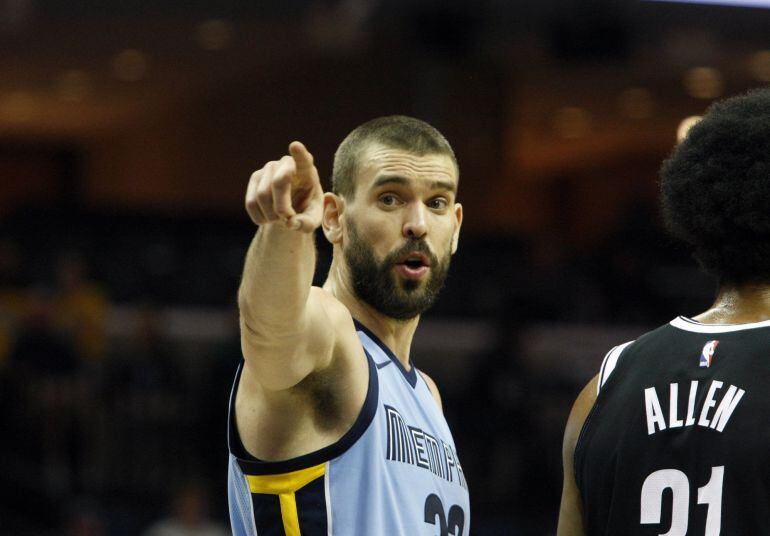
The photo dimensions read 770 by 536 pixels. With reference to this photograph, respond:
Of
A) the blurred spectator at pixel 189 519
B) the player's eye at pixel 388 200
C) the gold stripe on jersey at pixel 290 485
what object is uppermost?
the player's eye at pixel 388 200

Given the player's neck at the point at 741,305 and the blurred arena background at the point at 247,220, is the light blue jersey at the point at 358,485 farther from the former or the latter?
the blurred arena background at the point at 247,220

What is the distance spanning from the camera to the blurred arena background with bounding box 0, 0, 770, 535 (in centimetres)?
1017

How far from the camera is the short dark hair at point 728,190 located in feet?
8.32

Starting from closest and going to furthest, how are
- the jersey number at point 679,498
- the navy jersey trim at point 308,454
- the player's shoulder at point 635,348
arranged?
the jersey number at point 679,498
the player's shoulder at point 635,348
the navy jersey trim at point 308,454

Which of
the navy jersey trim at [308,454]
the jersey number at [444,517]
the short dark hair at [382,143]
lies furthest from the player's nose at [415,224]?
the jersey number at [444,517]

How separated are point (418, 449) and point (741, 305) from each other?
3.21ft

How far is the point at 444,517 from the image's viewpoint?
3.19 meters

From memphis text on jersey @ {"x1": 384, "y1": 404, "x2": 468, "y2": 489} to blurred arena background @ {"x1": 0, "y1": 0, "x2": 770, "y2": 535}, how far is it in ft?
20.5

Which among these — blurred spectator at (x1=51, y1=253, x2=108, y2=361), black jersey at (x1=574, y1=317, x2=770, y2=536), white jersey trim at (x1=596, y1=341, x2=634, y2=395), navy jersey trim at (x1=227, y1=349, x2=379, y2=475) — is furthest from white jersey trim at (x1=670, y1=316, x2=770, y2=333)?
blurred spectator at (x1=51, y1=253, x2=108, y2=361)

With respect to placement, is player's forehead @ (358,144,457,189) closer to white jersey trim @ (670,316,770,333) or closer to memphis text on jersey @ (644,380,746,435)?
white jersey trim @ (670,316,770,333)

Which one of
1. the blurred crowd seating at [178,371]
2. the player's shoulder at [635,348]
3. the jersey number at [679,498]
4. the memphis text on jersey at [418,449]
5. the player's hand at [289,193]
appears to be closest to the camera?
the player's hand at [289,193]

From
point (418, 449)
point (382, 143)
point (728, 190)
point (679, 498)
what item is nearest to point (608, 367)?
point (679, 498)

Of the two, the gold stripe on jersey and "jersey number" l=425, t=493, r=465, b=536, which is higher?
the gold stripe on jersey

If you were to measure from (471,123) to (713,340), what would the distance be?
53.7 ft
